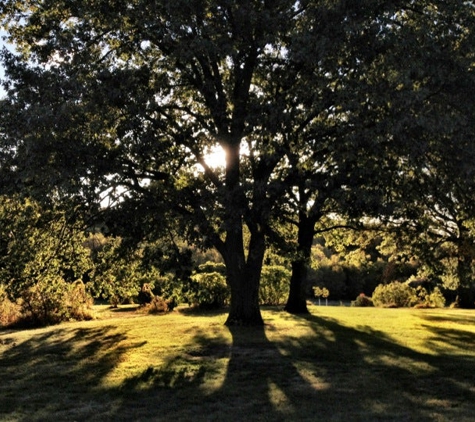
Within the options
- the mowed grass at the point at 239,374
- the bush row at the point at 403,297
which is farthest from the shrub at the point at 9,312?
the bush row at the point at 403,297

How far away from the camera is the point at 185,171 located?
18859 mm

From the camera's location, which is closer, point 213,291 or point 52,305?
point 52,305

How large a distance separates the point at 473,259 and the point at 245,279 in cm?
1371

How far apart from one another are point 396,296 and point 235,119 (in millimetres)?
25244

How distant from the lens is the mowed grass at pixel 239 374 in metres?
7.84

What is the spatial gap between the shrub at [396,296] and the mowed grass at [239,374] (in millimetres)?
16874

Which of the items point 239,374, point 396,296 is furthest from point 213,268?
point 239,374

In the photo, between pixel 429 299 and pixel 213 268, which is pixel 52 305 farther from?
pixel 429 299

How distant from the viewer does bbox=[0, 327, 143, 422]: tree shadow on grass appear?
8.06m

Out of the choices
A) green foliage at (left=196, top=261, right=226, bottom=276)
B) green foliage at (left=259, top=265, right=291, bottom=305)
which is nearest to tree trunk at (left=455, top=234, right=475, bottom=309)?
green foliage at (left=259, top=265, right=291, bottom=305)

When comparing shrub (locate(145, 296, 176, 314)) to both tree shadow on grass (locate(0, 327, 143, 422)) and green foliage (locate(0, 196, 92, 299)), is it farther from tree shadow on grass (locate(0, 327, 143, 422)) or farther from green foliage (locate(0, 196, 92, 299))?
green foliage (locate(0, 196, 92, 299))

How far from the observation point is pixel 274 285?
3041cm

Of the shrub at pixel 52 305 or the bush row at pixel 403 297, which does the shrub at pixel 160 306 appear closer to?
the shrub at pixel 52 305

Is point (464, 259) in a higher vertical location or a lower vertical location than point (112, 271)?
higher
